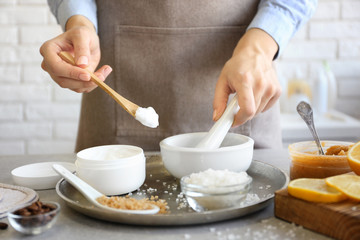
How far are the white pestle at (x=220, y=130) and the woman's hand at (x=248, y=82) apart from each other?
0.02 meters

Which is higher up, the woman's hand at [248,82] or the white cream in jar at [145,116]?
the woman's hand at [248,82]

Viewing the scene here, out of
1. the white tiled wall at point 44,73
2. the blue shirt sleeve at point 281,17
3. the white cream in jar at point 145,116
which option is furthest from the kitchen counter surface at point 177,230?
the white tiled wall at point 44,73

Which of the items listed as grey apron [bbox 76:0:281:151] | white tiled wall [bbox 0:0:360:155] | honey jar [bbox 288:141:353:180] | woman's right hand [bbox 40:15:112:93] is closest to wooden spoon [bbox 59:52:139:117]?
woman's right hand [bbox 40:15:112:93]

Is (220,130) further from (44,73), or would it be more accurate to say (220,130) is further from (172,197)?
(44,73)

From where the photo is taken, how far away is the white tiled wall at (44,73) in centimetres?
221

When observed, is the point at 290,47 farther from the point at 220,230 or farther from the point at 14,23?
the point at 220,230

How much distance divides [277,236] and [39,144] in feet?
5.88

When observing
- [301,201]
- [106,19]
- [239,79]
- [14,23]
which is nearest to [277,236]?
[301,201]

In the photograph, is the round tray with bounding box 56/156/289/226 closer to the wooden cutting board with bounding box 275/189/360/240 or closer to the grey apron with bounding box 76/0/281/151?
the wooden cutting board with bounding box 275/189/360/240

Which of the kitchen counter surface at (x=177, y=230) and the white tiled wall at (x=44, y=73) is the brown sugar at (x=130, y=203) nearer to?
the kitchen counter surface at (x=177, y=230)

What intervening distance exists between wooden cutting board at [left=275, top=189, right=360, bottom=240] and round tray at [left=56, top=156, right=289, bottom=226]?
0.04m

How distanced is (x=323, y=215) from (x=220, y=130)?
345mm

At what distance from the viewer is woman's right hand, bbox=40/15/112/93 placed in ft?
3.55

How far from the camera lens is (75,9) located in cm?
133
